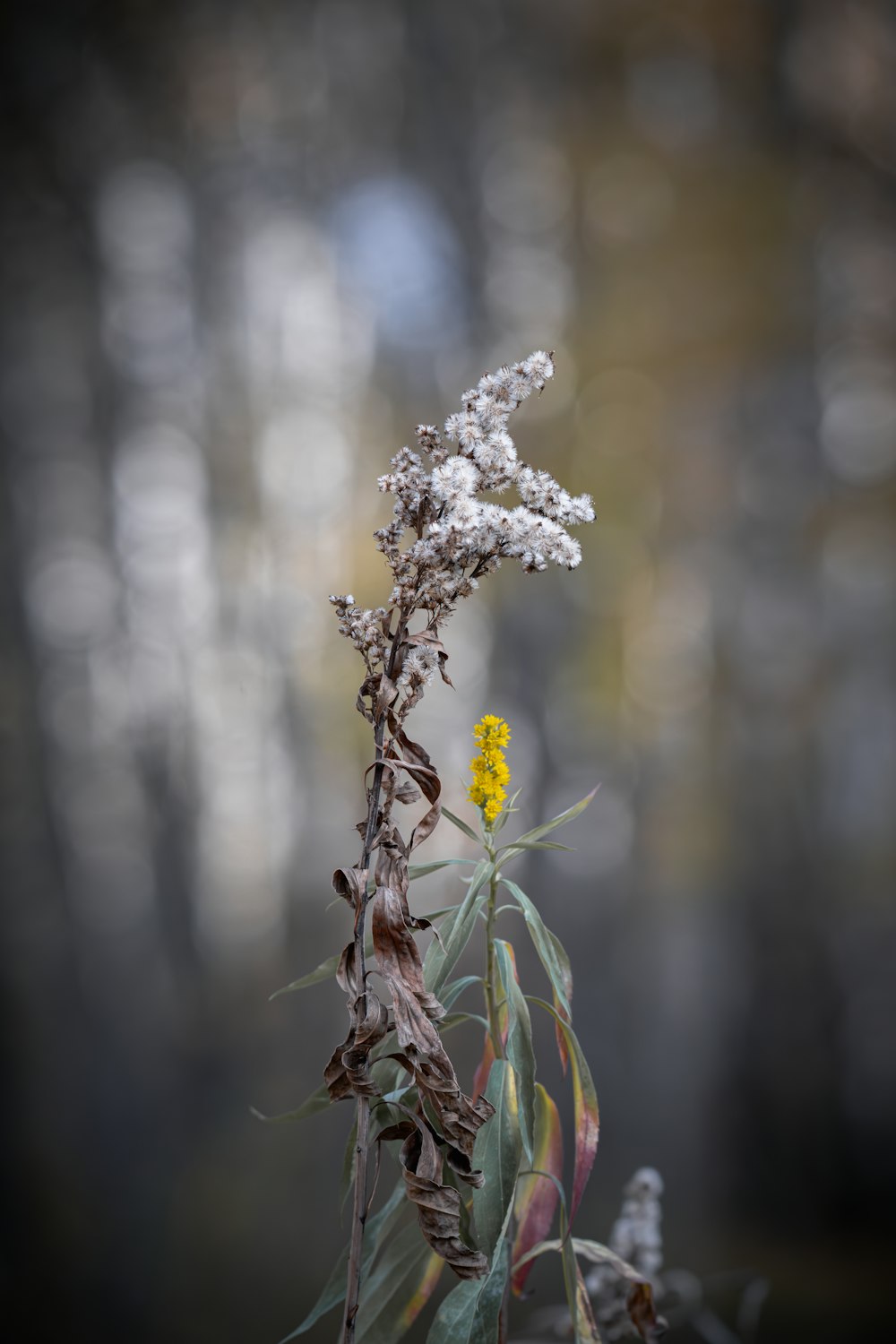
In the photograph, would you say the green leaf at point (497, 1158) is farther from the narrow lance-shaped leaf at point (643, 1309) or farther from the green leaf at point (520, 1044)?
the narrow lance-shaped leaf at point (643, 1309)

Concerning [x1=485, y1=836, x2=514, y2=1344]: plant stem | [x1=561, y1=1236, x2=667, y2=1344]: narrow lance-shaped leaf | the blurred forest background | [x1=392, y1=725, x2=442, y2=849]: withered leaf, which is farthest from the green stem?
the blurred forest background

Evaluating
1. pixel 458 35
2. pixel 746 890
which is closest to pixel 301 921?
pixel 746 890

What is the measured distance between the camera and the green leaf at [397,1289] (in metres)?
0.75

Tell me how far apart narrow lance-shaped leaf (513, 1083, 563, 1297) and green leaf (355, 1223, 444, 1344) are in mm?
71

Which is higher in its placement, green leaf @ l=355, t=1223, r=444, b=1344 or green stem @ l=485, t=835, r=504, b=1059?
green stem @ l=485, t=835, r=504, b=1059

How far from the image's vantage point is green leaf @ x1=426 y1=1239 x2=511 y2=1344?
0.63 metres

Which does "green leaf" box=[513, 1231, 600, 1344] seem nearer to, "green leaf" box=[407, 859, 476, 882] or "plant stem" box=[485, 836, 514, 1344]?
"plant stem" box=[485, 836, 514, 1344]

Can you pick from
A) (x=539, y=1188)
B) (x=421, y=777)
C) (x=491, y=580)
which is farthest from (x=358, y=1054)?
(x=491, y=580)

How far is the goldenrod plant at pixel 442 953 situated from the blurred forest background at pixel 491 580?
0.76 meters

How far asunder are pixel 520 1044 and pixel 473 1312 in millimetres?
173

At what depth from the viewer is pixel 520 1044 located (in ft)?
2.23

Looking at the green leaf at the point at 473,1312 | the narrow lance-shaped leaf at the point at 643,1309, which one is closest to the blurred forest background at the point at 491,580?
the narrow lance-shaped leaf at the point at 643,1309

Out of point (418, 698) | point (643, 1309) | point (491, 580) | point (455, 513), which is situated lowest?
point (643, 1309)

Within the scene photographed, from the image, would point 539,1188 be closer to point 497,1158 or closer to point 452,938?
point 497,1158
